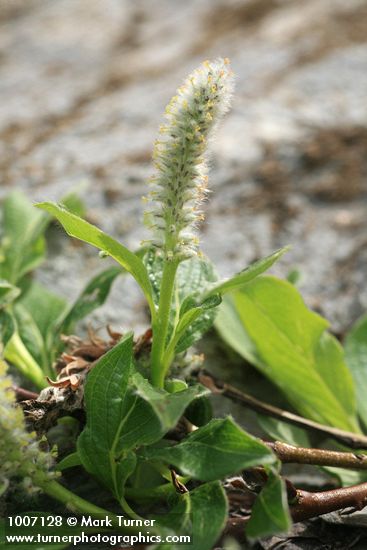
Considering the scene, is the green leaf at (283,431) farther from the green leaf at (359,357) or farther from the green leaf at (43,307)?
the green leaf at (43,307)

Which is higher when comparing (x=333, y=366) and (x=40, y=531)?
(x=333, y=366)

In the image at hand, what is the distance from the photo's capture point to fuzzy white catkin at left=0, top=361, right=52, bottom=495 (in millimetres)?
1519

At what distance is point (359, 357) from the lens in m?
2.42

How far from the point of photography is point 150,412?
1.69 m

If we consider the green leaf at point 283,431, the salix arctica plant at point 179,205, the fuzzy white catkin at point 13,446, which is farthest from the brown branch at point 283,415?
the fuzzy white catkin at point 13,446

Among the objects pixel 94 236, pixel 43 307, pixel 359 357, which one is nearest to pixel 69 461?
pixel 94 236

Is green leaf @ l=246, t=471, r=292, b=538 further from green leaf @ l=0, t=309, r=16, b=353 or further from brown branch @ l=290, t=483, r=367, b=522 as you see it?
green leaf @ l=0, t=309, r=16, b=353

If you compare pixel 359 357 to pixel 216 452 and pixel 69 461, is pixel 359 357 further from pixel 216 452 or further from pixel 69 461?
pixel 69 461

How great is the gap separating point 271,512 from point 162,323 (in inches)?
22.4

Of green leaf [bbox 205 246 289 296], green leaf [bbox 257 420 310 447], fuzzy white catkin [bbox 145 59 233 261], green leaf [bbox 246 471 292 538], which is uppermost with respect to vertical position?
fuzzy white catkin [bbox 145 59 233 261]

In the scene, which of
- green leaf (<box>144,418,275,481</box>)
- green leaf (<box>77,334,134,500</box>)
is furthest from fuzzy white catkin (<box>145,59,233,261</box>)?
green leaf (<box>144,418,275,481</box>)

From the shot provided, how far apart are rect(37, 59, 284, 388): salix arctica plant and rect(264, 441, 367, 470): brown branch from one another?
382 mm

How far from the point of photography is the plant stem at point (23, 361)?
212 centimetres

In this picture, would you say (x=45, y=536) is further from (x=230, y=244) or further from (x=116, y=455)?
(x=230, y=244)
